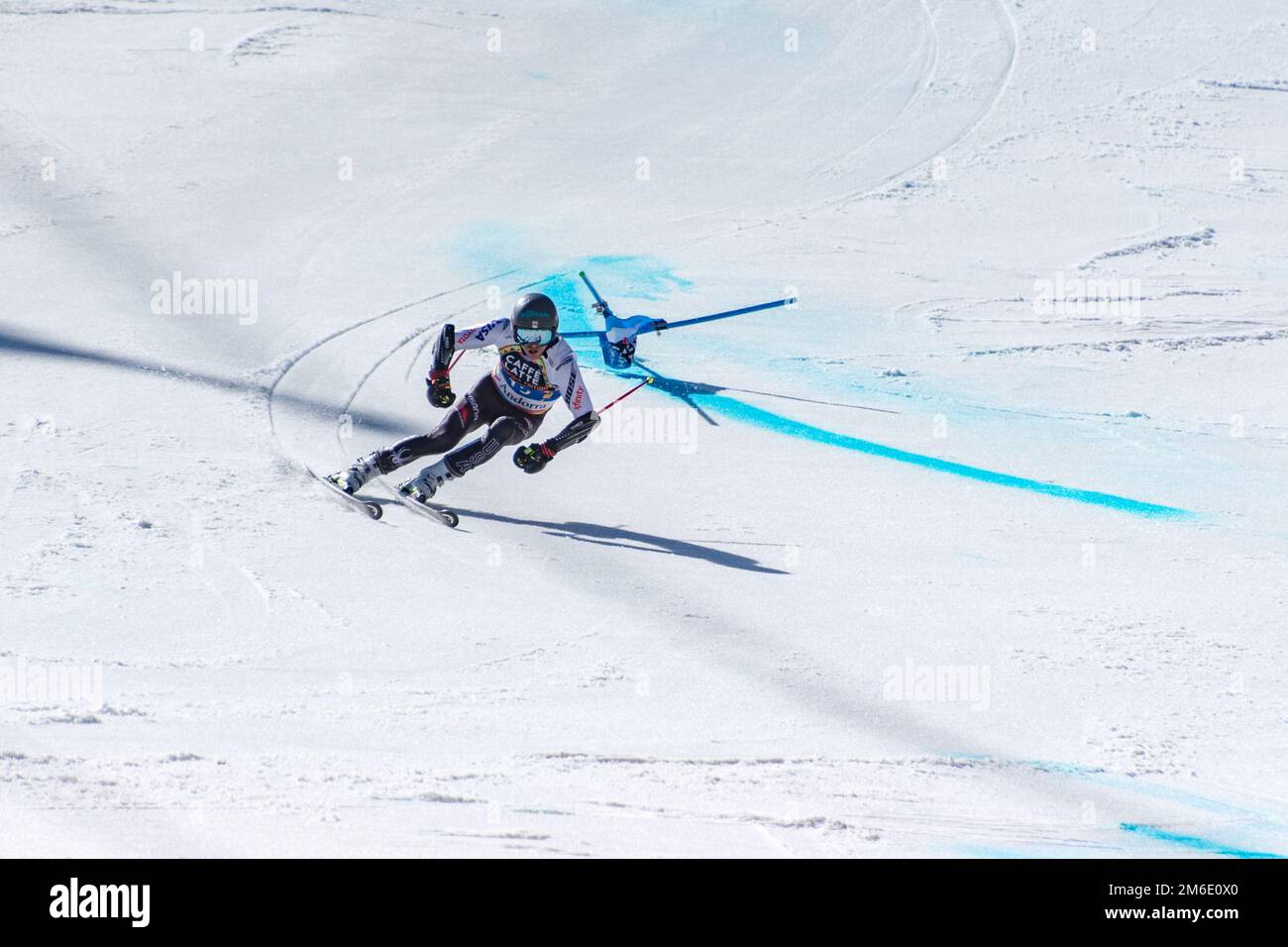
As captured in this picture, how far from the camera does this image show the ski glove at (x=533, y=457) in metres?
8.63

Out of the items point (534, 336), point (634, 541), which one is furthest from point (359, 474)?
point (634, 541)

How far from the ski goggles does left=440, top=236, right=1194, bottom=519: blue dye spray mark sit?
92.6 inches

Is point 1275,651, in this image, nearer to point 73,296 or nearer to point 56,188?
point 73,296

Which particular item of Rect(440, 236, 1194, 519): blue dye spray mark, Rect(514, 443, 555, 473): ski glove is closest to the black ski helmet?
Rect(514, 443, 555, 473): ski glove

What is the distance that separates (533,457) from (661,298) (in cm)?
469

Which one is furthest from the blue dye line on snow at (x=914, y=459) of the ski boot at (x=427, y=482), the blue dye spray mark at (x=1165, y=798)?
the blue dye spray mark at (x=1165, y=798)

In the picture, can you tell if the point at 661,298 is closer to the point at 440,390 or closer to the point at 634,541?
the point at 440,390

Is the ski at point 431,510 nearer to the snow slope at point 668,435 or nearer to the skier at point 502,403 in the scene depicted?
the skier at point 502,403

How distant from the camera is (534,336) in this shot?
8805 millimetres

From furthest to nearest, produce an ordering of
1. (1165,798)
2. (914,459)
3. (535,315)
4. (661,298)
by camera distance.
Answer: (661,298), (914,459), (535,315), (1165,798)

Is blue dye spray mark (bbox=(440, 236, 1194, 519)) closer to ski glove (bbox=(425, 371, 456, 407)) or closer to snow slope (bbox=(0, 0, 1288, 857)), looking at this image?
snow slope (bbox=(0, 0, 1288, 857))

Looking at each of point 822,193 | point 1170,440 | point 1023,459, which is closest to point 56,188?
point 822,193

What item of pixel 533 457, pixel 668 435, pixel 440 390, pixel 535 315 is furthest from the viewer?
pixel 668 435

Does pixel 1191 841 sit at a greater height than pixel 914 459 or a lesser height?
lesser
